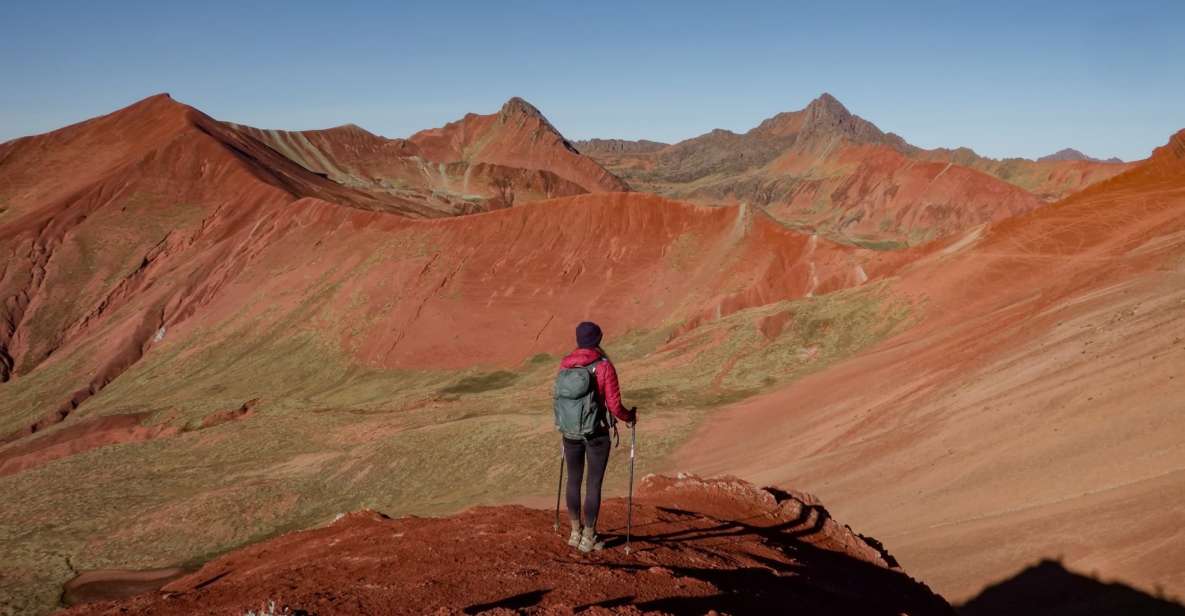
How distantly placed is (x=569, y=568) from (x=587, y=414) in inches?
55.1

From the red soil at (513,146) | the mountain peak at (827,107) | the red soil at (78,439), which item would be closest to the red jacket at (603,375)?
the red soil at (78,439)

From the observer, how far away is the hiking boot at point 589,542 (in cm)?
770

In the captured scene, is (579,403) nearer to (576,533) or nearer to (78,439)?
(576,533)

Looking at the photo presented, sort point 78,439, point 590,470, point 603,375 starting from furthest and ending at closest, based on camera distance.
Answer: point 78,439 < point 590,470 < point 603,375

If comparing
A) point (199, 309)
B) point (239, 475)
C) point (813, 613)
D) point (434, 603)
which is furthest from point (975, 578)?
point (199, 309)

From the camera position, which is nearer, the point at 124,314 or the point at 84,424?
the point at 84,424

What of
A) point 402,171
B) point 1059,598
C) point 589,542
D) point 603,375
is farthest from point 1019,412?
point 402,171

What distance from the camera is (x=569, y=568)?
22.1 feet

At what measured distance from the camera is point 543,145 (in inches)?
4938

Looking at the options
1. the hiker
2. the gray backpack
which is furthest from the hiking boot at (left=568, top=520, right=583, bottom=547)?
the gray backpack

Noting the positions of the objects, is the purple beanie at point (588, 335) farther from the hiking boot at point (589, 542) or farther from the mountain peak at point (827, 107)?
the mountain peak at point (827, 107)

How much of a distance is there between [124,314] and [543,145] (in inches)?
3080

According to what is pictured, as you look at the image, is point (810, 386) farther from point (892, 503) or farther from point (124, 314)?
point (124, 314)

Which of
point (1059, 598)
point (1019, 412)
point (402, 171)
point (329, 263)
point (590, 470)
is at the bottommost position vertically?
point (1059, 598)
